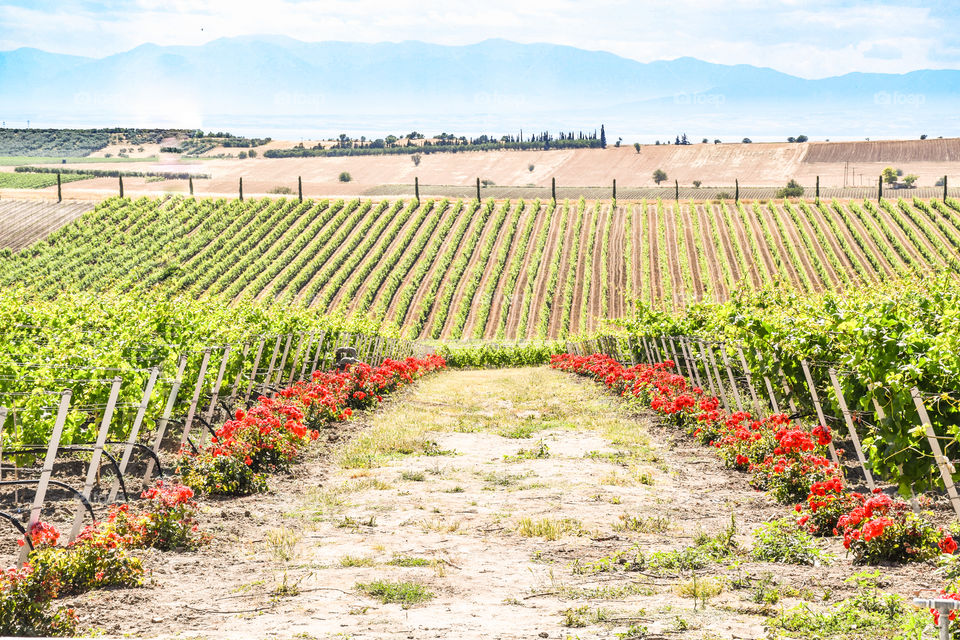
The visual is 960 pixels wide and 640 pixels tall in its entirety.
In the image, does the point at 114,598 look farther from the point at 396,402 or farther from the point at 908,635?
the point at 396,402

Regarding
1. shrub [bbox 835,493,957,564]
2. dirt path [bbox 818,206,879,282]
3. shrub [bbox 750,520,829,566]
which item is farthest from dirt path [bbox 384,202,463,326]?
shrub [bbox 835,493,957,564]

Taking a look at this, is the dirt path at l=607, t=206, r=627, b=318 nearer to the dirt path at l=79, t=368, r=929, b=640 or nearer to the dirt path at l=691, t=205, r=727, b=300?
the dirt path at l=691, t=205, r=727, b=300

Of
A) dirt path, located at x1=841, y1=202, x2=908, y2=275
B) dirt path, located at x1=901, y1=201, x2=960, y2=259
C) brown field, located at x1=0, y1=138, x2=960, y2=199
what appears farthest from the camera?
brown field, located at x1=0, y1=138, x2=960, y2=199

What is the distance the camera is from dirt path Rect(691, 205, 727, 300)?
61781mm

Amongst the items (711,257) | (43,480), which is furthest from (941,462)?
(711,257)

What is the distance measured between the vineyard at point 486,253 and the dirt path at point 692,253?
14 centimetres

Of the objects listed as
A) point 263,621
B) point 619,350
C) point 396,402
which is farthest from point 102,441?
point 619,350

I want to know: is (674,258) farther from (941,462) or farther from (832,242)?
(941,462)

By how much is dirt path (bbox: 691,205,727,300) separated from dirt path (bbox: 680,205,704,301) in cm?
67

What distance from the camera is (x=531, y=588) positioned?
25.8 feet

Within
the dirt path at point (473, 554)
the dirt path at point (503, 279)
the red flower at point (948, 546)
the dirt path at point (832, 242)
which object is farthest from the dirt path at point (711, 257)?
the red flower at point (948, 546)

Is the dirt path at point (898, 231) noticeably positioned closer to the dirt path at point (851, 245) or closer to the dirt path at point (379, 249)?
the dirt path at point (851, 245)

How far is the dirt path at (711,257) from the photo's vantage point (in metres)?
61.8

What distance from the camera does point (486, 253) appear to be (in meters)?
70.4
